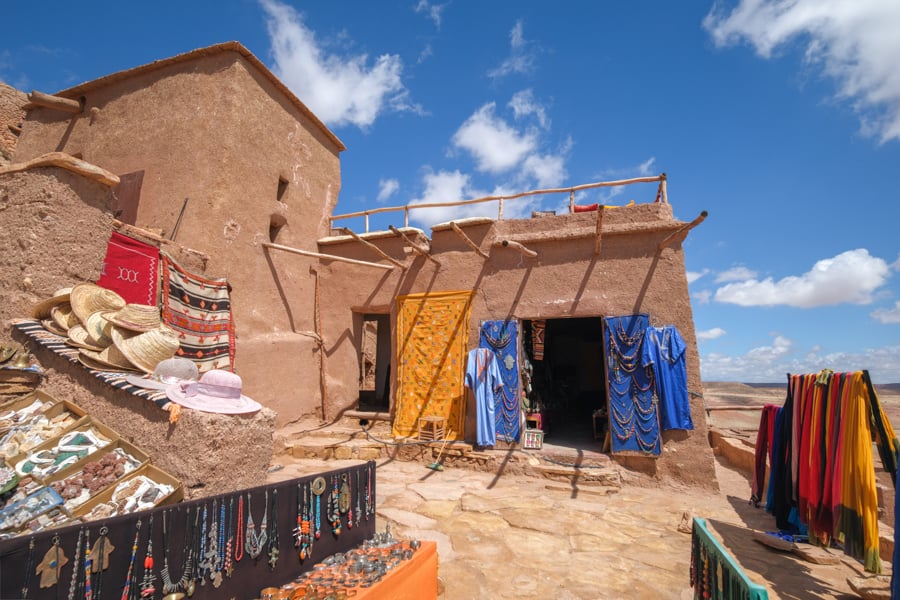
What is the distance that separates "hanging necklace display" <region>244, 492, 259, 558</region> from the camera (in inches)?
108

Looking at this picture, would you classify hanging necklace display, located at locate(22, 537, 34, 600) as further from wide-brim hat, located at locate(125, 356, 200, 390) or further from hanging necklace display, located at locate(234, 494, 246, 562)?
wide-brim hat, located at locate(125, 356, 200, 390)

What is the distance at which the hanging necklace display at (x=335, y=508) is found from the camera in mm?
3379

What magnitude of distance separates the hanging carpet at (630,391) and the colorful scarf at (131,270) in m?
7.24

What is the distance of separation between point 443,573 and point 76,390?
3.63m

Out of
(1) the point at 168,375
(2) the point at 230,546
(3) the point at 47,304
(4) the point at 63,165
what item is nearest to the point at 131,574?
(2) the point at 230,546

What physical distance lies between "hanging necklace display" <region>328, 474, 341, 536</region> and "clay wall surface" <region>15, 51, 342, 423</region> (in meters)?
5.26

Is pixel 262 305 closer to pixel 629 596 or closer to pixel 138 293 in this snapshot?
pixel 138 293

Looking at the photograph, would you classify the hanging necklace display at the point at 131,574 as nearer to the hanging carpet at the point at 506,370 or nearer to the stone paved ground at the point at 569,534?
the stone paved ground at the point at 569,534

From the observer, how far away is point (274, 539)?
291cm

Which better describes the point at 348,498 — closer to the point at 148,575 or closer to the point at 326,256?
the point at 148,575

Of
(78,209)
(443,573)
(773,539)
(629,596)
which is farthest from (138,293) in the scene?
(773,539)

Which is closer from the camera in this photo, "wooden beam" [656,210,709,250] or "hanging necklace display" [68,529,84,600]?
"hanging necklace display" [68,529,84,600]

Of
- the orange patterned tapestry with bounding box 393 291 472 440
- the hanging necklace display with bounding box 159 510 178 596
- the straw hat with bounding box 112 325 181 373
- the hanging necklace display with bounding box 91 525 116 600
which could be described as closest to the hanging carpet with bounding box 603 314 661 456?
the orange patterned tapestry with bounding box 393 291 472 440

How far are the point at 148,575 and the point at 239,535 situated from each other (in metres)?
Result: 0.50
